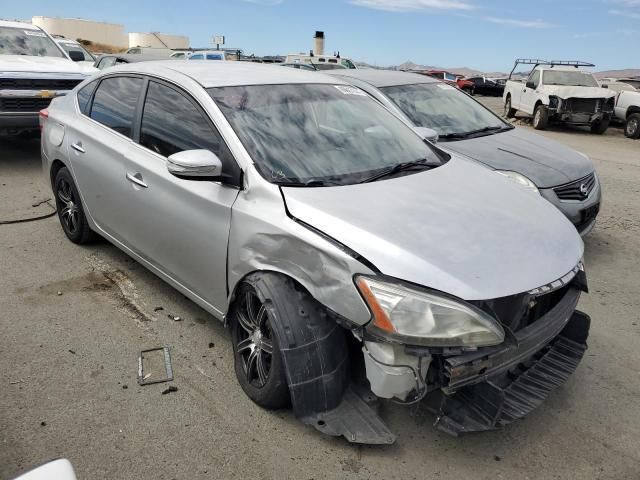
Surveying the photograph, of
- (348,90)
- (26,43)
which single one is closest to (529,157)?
(348,90)

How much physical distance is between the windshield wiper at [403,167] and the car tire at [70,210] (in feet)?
8.81

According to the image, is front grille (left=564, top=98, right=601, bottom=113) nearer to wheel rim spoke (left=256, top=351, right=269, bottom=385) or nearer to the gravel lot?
the gravel lot

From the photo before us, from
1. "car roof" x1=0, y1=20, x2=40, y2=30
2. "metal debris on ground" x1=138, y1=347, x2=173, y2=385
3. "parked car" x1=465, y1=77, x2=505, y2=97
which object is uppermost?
"car roof" x1=0, y1=20, x2=40, y2=30

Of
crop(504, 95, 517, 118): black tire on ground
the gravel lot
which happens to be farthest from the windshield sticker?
crop(504, 95, 517, 118): black tire on ground

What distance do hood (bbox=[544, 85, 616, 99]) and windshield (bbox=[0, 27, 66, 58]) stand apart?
39.3ft

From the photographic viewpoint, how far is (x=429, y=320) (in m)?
2.28

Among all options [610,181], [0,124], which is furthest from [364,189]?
[610,181]

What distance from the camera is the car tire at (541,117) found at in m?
14.9

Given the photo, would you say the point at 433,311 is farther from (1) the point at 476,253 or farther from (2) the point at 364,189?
(2) the point at 364,189

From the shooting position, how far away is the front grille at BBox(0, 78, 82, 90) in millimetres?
7461

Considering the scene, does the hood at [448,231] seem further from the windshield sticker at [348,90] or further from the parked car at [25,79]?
the parked car at [25,79]

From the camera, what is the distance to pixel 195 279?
3.27 meters

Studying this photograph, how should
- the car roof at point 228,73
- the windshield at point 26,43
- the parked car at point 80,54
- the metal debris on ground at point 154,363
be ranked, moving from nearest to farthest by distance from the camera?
the metal debris on ground at point 154,363 < the car roof at point 228,73 < the windshield at point 26,43 < the parked car at point 80,54

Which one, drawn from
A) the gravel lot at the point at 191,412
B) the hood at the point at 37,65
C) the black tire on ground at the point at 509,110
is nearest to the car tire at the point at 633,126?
the black tire on ground at the point at 509,110
